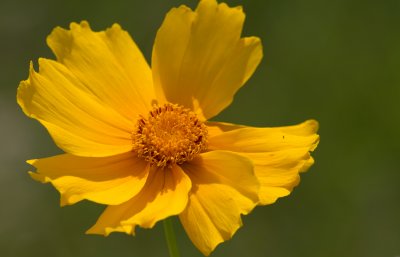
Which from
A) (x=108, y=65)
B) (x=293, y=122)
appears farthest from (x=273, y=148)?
(x=293, y=122)

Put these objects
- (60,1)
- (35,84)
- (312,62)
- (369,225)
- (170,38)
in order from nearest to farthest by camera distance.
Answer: (35,84) < (170,38) < (369,225) < (312,62) < (60,1)

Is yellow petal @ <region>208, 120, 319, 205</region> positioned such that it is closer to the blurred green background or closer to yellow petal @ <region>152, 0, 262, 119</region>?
yellow petal @ <region>152, 0, 262, 119</region>

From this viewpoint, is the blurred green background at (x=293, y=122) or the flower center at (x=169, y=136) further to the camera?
the blurred green background at (x=293, y=122)

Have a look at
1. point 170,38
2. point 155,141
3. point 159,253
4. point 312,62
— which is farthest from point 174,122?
point 312,62

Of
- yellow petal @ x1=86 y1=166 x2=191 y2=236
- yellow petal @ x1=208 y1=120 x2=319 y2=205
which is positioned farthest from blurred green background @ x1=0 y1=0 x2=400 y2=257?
yellow petal @ x1=86 y1=166 x2=191 y2=236

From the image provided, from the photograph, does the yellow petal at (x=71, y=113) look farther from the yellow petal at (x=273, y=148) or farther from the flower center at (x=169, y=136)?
the yellow petal at (x=273, y=148)

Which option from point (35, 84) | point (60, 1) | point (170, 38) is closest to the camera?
point (35, 84)

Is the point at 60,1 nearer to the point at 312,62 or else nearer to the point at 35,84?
the point at 312,62

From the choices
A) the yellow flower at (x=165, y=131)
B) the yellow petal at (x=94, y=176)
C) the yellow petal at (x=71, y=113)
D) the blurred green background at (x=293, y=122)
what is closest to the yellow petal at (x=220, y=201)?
the yellow flower at (x=165, y=131)
